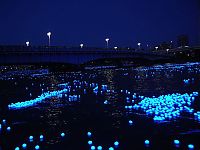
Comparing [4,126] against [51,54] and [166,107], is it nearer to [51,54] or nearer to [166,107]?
[166,107]

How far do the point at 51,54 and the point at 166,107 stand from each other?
44.2m

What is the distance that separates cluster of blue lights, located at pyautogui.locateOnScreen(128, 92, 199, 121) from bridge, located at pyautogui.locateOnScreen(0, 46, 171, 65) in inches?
1408

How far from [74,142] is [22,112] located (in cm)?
822

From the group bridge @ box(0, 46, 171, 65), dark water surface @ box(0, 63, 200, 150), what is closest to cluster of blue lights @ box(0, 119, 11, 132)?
dark water surface @ box(0, 63, 200, 150)

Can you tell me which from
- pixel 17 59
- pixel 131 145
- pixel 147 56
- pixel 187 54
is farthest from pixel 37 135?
pixel 187 54

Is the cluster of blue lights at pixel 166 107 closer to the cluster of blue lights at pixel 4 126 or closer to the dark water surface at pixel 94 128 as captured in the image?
the dark water surface at pixel 94 128

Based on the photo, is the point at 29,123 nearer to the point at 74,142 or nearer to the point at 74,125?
the point at 74,125

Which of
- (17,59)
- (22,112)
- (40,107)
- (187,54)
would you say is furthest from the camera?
(187,54)

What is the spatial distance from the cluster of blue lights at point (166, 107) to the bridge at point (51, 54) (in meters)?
35.8

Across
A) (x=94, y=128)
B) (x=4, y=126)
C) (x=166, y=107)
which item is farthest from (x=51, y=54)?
(x=94, y=128)

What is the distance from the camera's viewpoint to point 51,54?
60.8 metres

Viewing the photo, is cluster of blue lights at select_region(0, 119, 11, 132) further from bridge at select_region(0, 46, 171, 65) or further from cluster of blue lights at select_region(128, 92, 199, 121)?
bridge at select_region(0, 46, 171, 65)

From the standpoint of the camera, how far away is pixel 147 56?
3644 inches

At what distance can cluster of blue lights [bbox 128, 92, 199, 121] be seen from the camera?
16.5m
